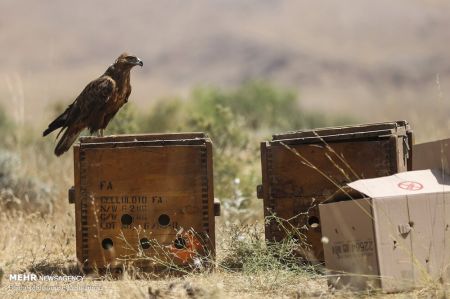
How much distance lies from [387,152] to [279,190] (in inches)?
37.1

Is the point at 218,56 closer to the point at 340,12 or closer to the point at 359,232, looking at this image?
the point at 340,12

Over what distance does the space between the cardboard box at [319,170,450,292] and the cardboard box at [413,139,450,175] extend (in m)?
0.45

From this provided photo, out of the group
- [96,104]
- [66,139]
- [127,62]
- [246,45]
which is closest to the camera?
[96,104]

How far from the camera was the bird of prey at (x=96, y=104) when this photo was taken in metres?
9.08

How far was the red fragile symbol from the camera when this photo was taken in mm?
6086

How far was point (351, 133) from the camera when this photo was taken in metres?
7.39

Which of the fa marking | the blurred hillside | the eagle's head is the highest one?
the blurred hillside

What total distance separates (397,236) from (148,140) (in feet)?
7.64

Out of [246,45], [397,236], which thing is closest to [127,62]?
[397,236]

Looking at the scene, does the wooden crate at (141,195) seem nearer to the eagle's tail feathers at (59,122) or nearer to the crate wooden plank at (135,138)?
the crate wooden plank at (135,138)

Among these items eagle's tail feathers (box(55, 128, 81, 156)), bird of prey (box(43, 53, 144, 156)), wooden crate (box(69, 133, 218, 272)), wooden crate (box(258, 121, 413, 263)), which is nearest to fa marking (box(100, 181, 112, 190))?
wooden crate (box(69, 133, 218, 272))

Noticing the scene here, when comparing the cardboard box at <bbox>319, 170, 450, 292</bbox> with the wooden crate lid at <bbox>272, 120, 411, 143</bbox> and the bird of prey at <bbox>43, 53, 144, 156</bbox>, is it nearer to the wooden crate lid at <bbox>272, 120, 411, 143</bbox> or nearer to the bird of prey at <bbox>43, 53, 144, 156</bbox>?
the wooden crate lid at <bbox>272, 120, 411, 143</bbox>

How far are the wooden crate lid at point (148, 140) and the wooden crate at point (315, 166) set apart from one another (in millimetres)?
605

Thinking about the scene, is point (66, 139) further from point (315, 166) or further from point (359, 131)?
point (359, 131)
